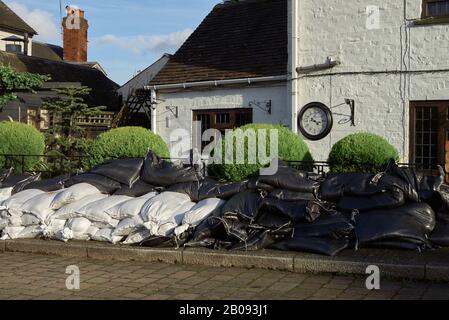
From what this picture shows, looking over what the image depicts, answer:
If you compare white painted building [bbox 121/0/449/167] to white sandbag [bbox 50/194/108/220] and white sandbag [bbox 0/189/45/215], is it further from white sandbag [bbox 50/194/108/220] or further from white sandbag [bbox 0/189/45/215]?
white sandbag [bbox 0/189/45/215]

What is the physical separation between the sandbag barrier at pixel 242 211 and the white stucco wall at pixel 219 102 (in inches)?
250

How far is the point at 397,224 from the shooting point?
6410 millimetres

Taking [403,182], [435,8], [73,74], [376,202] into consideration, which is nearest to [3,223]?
[376,202]

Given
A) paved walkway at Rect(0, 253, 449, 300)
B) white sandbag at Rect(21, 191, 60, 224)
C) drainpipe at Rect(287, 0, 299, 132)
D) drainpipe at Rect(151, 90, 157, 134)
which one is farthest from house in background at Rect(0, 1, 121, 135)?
paved walkway at Rect(0, 253, 449, 300)

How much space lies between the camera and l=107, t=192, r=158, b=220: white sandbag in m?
7.17

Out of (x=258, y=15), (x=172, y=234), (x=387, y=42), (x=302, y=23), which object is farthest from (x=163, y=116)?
(x=172, y=234)

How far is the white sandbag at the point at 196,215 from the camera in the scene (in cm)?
692

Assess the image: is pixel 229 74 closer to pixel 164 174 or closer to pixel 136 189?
pixel 164 174

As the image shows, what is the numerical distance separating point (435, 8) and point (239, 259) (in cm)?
797

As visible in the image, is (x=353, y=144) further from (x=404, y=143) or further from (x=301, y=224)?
(x=301, y=224)

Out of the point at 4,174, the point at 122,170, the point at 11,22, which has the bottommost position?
the point at 4,174

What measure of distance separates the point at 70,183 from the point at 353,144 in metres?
5.04

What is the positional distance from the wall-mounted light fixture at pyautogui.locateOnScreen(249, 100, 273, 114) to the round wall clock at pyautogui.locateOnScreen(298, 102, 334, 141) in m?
1.12

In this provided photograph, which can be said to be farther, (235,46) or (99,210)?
(235,46)
